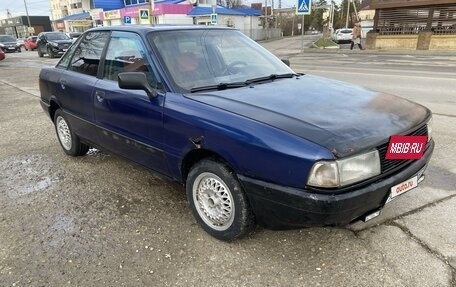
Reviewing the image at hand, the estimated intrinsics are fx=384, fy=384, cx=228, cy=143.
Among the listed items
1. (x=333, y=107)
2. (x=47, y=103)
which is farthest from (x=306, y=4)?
(x=333, y=107)

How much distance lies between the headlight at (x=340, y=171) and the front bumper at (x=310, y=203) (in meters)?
0.07

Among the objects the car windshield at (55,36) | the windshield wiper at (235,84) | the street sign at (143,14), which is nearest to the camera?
the windshield wiper at (235,84)

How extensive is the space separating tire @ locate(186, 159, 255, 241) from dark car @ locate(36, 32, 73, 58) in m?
24.2

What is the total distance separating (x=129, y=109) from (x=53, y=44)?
24.3 metres

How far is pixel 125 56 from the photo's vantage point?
3.67 meters

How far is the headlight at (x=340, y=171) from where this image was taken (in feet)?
7.52

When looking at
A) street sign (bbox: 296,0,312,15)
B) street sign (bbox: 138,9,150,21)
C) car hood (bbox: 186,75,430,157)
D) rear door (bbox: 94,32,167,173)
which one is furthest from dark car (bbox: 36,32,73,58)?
car hood (bbox: 186,75,430,157)

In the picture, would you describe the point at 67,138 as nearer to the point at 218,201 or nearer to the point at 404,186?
the point at 218,201

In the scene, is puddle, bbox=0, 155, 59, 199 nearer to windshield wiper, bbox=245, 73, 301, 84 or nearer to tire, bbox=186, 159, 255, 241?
tire, bbox=186, 159, 255, 241

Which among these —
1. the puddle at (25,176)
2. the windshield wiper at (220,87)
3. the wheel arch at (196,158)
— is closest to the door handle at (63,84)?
the puddle at (25,176)

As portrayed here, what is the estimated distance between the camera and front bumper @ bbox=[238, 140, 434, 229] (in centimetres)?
233

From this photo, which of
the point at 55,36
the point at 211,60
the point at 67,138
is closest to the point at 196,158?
the point at 211,60

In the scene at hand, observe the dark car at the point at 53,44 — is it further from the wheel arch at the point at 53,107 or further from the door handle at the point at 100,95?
the door handle at the point at 100,95

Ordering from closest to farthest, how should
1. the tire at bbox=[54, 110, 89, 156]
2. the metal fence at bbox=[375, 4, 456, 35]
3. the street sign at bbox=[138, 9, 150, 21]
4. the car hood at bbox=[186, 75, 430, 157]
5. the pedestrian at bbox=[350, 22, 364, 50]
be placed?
the car hood at bbox=[186, 75, 430, 157]
the tire at bbox=[54, 110, 89, 156]
the street sign at bbox=[138, 9, 150, 21]
the metal fence at bbox=[375, 4, 456, 35]
the pedestrian at bbox=[350, 22, 364, 50]
